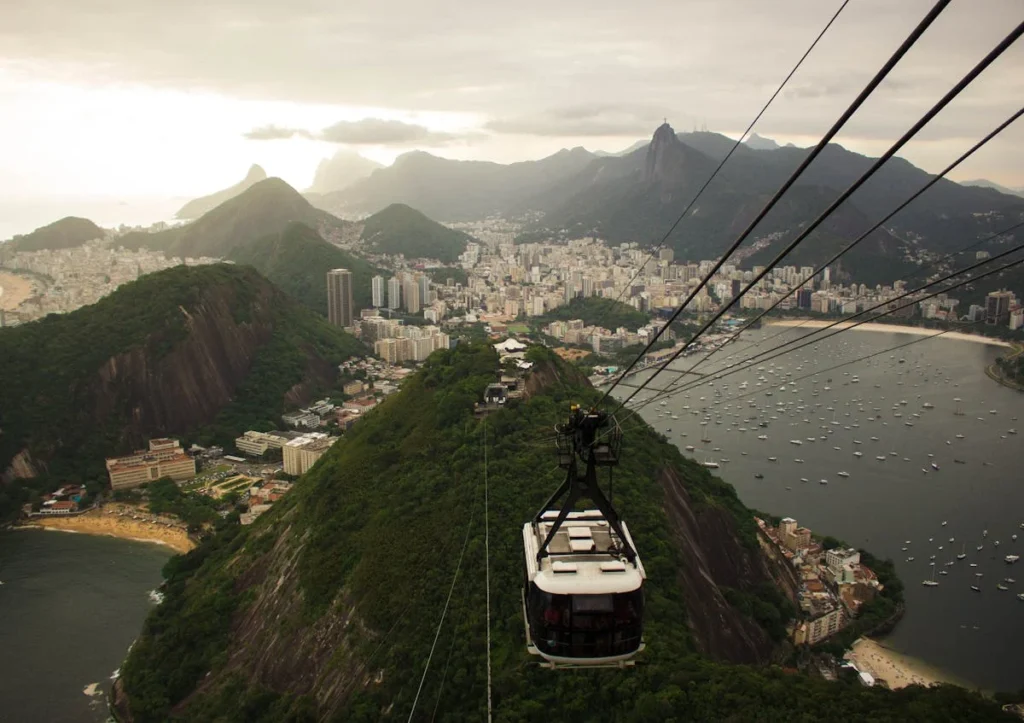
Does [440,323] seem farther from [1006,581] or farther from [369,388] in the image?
[1006,581]

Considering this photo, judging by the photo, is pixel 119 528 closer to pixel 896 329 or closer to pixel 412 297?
pixel 412 297

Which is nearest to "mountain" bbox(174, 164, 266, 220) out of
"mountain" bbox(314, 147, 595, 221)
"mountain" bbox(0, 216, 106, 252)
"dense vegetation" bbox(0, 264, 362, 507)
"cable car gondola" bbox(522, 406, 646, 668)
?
"mountain" bbox(314, 147, 595, 221)

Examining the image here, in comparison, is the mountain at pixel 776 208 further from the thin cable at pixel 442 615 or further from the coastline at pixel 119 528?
the thin cable at pixel 442 615

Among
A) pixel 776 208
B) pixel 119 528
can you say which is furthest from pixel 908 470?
pixel 776 208

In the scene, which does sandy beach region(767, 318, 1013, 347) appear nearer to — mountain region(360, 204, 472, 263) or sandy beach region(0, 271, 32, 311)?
mountain region(360, 204, 472, 263)

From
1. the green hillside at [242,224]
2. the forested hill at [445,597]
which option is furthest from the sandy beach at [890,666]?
the green hillside at [242,224]
